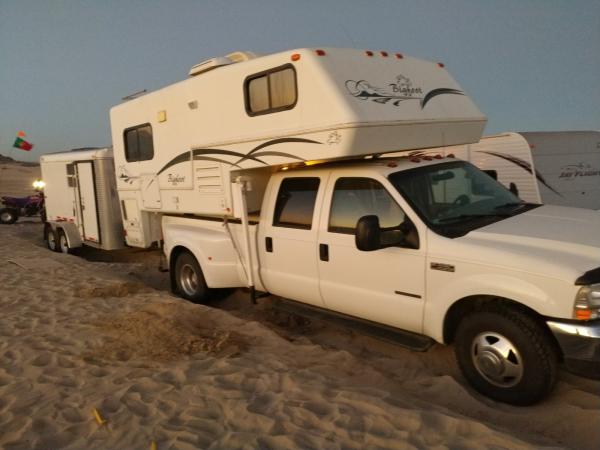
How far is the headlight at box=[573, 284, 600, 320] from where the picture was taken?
328 centimetres

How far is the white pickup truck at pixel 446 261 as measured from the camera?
3465 millimetres

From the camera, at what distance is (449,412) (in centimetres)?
347

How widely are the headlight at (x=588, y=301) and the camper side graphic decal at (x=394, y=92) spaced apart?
259cm

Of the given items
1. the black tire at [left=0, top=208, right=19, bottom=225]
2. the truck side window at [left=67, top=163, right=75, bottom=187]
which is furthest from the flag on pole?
the truck side window at [left=67, top=163, right=75, bottom=187]

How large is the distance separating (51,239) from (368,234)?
1114 centimetres

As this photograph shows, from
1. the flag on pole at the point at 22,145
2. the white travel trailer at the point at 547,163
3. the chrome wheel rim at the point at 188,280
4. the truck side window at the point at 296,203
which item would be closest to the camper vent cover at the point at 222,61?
the truck side window at the point at 296,203

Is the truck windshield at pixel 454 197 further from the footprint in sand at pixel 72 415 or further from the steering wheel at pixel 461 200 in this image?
the footprint in sand at pixel 72 415

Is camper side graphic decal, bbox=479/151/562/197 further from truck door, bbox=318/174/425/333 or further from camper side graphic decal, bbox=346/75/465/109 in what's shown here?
truck door, bbox=318/174/425/333

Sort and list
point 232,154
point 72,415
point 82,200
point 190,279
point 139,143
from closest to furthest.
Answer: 1. point 72,415
2. point 232,154
3. point 190,279
4. point 139,143
5. point 82,200

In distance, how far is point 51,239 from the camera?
12.7 meters

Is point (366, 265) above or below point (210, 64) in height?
below

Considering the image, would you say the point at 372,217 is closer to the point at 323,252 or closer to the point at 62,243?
the point at 323,252

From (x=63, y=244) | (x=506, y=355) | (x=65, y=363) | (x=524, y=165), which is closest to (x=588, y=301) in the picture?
(x=506, y=355)

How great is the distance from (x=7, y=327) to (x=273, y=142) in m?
3.62
